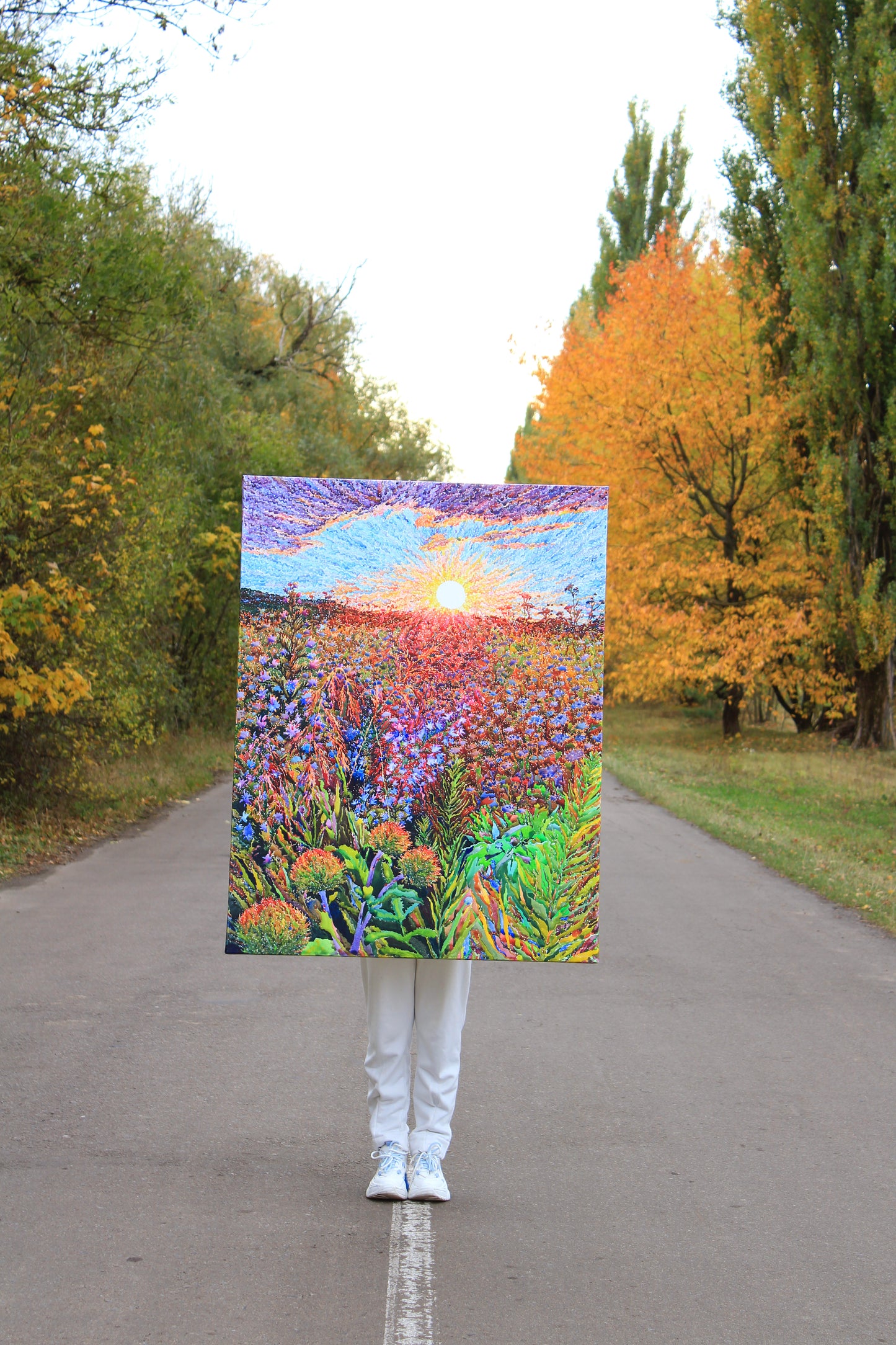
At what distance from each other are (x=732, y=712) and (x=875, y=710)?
5.01 m

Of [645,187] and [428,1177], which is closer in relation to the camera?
[428,1177]

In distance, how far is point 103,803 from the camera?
1628 cm

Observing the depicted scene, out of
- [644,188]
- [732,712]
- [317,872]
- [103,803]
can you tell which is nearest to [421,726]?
[317,872]

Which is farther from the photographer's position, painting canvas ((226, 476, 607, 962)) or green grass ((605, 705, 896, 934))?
green grass ((605, 705, 896, 934))

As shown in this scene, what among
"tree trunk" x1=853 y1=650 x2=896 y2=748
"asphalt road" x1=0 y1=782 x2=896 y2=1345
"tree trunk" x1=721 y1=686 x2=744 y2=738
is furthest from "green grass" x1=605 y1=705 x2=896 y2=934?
"asphalt road" x1=0 y1=782 x2=896 y2=1345

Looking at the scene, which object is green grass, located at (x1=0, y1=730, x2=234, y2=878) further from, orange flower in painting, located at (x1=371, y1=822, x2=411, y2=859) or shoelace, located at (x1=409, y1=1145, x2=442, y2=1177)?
orange flower in painting, located at (x1=371, y1=822, x2=411, y2=859)

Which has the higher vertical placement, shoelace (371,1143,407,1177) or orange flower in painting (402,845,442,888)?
orange flower in painting (402,845,442,888)

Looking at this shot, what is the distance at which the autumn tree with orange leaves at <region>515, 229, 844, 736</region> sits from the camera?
2867cm

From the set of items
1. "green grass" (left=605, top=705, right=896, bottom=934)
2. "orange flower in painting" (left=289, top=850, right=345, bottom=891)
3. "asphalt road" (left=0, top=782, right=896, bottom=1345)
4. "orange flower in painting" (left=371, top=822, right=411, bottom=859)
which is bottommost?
"green grass" (left=605, top=705, right=896, bottom=934)

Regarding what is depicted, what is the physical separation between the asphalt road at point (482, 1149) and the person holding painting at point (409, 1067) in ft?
0.43

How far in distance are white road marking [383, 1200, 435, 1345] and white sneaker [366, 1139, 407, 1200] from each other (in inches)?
2.0

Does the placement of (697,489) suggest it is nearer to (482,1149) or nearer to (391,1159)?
(482,1149)

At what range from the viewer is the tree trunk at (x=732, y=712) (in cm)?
3344

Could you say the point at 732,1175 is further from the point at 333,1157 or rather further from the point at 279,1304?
the point at 279,1304
